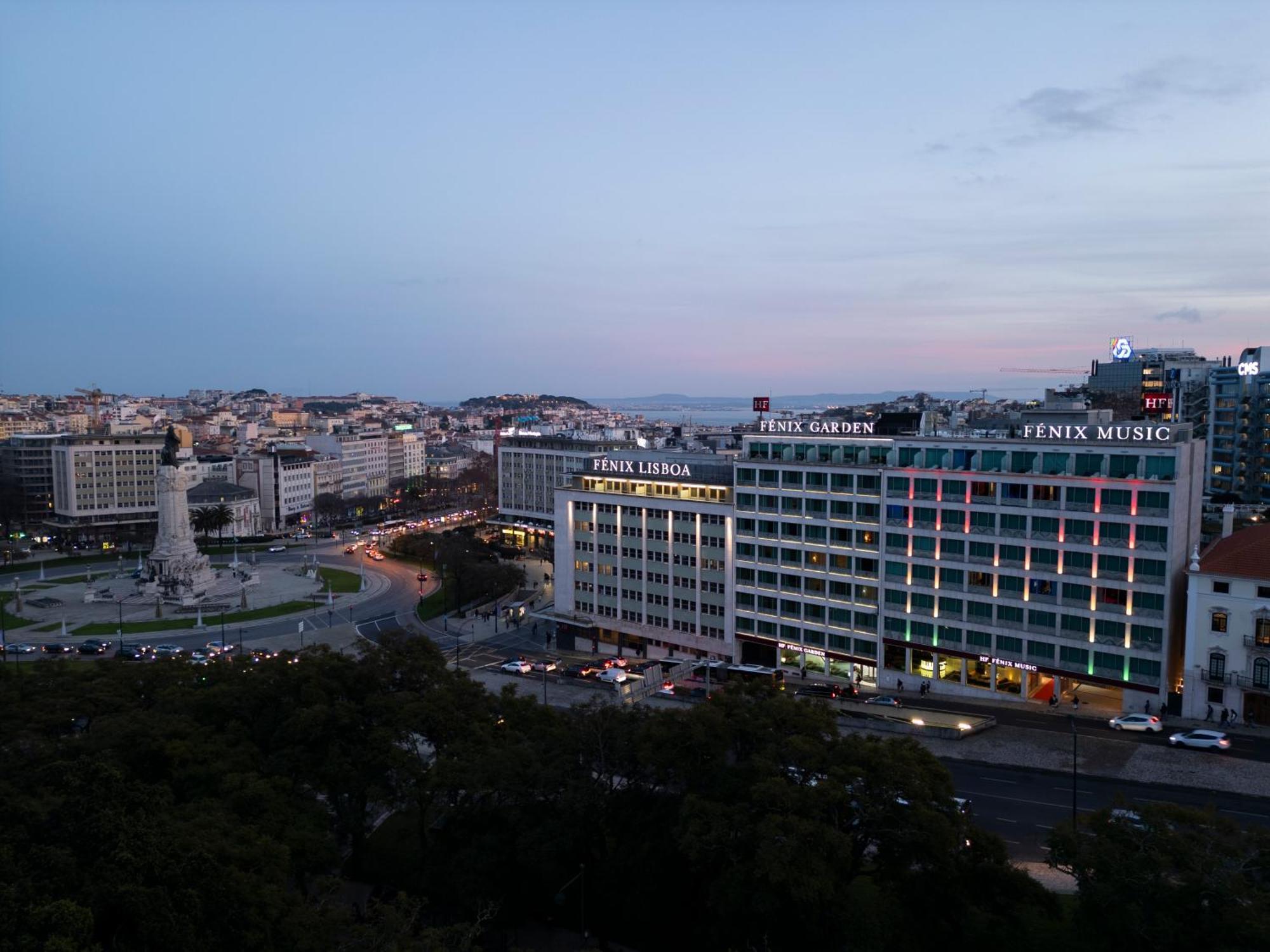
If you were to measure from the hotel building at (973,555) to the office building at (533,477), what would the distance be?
7675 centimetres

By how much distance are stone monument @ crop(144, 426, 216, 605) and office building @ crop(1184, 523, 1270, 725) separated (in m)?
106

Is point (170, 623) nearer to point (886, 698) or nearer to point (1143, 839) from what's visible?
point (886, 698)

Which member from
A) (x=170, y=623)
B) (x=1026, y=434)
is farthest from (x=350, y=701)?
(x=170, y=623)

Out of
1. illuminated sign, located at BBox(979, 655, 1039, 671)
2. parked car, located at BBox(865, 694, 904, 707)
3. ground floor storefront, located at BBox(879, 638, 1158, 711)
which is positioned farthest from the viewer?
parked car, located at BBox(865, 694, 904, 707)

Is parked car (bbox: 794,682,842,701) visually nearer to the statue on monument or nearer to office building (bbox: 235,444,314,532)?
the statue on monument

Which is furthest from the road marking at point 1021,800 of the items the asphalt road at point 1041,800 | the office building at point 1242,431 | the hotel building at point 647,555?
the office building at point 1242,431

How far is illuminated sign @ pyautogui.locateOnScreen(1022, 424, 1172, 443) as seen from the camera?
60.2 metres

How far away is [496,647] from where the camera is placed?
→ 281ft

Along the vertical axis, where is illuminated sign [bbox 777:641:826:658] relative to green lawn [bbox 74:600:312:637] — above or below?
above

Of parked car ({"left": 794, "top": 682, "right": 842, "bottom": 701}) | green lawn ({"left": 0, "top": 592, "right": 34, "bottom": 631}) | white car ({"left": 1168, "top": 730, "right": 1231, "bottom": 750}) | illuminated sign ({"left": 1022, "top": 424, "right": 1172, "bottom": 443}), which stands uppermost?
illuminated sign ({"left": 1022, "top": 424, "right": 1172, "bottom": 443})

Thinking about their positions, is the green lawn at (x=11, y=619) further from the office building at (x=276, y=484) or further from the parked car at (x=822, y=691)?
the parked car at (x=822, y=691)

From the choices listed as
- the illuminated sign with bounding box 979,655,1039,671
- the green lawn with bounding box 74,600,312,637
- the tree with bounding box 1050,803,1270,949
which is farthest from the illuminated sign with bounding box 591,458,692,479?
the tree with bounding box 1050,803,1270,949

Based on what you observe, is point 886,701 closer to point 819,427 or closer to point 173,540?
point 819,427

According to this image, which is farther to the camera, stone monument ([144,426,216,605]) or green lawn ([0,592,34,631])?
stone monument ([144,426,216,605])
